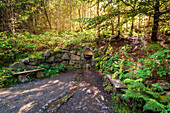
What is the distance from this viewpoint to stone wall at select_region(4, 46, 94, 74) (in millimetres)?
6405

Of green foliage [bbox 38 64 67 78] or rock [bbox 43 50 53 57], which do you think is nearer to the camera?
green foliage [bbox 38 64 67 78]

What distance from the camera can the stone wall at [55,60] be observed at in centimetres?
641

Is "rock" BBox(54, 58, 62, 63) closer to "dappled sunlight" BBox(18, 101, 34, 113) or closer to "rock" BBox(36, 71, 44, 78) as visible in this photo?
"rock" BBox(36, 71, 44, 78)

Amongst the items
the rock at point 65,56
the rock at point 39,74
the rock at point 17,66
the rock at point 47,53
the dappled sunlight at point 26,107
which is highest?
the rock at point 47,53

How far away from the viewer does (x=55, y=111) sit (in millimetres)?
2910

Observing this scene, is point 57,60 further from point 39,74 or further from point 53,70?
point 39,74

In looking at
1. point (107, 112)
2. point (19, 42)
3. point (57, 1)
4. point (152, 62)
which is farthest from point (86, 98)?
point (57, 1)

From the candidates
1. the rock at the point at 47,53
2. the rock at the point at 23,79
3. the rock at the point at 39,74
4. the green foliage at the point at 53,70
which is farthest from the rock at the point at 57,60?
the rock at the point at 23,79

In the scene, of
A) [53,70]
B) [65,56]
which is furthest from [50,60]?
[65,56]

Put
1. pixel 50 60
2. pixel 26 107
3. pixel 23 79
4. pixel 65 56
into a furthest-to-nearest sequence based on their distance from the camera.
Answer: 1. pixel 65 56
2. pixel 50 60
3. pixel 23 79
4. pixel 26 107

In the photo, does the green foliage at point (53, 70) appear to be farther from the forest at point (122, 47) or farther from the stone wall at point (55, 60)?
the stone wall at point (55, 60)

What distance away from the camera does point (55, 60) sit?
314 inches

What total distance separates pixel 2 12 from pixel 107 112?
1412 cm

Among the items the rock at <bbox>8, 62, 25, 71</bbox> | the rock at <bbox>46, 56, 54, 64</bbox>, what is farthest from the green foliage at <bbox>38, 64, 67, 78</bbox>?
the rock at <bbox>8, 62, 25, 71</bbox>
